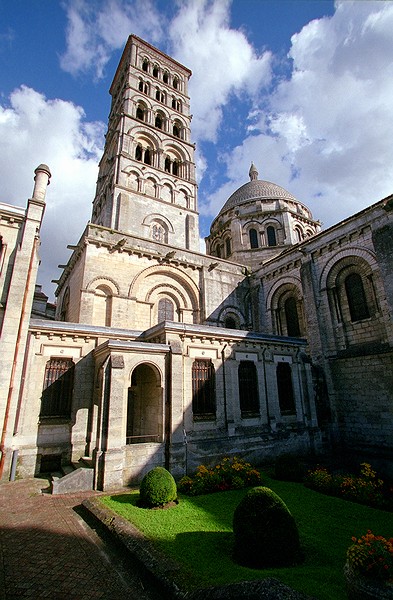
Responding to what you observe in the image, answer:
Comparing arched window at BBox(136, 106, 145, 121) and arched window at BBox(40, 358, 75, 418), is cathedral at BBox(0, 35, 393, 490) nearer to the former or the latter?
arched window at BBox(40, 358, 75, 418)

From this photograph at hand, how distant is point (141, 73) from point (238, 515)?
1560 inches

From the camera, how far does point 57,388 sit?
43.9ft

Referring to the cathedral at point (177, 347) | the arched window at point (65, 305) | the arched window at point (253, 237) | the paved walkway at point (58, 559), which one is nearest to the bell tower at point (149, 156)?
the cathedral at point (177, 347)

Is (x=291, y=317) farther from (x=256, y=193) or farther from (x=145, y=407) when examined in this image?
(x=256, y=193)

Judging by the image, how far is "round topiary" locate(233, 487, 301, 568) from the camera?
19.1ft

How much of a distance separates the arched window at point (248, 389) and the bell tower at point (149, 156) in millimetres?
13639

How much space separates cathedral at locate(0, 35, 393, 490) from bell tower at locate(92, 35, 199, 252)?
0.22 meters

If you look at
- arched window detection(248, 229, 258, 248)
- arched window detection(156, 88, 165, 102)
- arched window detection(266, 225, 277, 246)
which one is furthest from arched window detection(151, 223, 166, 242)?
arched window detection(156, 88, 165, 102)

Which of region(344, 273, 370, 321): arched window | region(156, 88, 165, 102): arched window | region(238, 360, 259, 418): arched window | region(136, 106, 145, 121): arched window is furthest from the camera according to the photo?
region(156, 88, 165, 102): arched window

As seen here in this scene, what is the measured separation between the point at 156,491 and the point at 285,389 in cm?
1047

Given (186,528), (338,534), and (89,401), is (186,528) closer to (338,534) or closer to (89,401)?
(338,534)

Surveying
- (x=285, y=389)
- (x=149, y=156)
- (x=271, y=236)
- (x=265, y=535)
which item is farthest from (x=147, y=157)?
(x=265, y=535)

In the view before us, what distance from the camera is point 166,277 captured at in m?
21.5

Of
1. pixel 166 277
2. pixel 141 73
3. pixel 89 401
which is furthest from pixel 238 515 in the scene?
pixel 141 73
